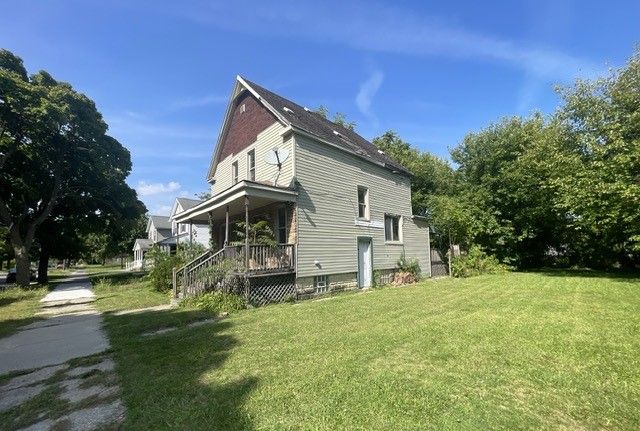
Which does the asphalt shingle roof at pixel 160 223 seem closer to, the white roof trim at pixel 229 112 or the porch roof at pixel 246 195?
the white roof trim at pixel 229 112

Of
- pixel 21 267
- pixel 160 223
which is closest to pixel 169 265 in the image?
pixel 21 267

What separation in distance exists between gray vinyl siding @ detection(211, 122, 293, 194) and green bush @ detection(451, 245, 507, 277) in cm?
1210

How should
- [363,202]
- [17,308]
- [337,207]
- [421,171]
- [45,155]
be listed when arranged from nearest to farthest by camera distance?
[17,308] → [337,207] → [363,202] → [45,155] → [421,171]

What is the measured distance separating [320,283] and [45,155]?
19.4 m

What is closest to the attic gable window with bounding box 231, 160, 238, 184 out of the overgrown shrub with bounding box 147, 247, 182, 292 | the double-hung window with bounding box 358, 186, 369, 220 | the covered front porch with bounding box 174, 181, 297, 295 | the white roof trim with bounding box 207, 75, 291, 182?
the white roof trim with bounding box 207, 75, 291, 182

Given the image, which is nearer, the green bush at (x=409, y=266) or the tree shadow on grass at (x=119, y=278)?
the green bush at (x=409, y=266)

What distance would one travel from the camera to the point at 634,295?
1021 cm

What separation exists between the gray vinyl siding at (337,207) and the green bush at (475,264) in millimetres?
3203

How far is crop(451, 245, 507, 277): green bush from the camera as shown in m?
19.5

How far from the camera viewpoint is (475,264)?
19.9 m

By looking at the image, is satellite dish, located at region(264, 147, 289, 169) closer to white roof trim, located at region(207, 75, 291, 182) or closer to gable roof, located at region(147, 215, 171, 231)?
white roof trim, located at region(207, 75, 291, 182)

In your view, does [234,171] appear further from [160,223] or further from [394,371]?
[160,223]

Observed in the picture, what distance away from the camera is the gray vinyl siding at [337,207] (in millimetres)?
13211

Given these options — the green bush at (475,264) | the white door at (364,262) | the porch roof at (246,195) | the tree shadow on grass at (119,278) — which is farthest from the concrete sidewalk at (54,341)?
the green bush at (475,264)
